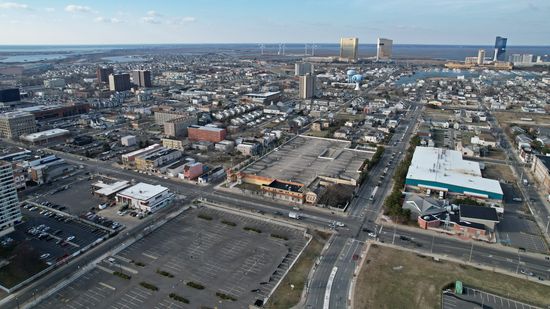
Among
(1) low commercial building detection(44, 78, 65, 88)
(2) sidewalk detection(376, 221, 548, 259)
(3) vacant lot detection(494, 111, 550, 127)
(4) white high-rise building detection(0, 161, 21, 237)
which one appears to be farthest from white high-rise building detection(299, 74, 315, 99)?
(1) low commercial building detection(44, 78, 65, 88)

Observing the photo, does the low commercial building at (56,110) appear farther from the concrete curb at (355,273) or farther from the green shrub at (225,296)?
the concrete curb at (355,273)

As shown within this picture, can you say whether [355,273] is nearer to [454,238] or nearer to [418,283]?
[418,283]

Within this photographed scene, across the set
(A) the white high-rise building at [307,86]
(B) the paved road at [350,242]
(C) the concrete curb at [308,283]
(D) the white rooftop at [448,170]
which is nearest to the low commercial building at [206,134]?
(B) the paved road at [350,242]

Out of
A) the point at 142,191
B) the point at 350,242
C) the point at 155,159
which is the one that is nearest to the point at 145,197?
the point at 142,191

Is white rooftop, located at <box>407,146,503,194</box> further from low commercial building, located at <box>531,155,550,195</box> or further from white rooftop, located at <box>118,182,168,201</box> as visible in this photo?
white rooftop, located at <box>118,182,168,201</box>

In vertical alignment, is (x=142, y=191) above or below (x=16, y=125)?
below
